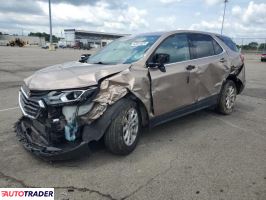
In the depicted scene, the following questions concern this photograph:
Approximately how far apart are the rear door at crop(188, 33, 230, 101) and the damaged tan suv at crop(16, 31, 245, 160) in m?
0.02

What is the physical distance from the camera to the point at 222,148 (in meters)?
4.45

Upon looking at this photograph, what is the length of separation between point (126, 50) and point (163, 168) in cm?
208

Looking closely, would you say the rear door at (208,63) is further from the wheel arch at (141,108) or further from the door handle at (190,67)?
the wheel arch at (141,108)

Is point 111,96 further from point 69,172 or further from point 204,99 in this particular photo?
point 204,99

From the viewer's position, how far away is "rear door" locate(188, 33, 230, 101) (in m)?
5.36

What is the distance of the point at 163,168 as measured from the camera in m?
3.74

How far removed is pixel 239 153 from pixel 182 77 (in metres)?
1.51

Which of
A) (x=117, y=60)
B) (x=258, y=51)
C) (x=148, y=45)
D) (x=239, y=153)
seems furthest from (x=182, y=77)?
(x=258, y=51)

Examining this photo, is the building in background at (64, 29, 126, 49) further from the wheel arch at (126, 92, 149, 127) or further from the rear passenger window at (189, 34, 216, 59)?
the wheel arch at (126, 92, 149, 127)

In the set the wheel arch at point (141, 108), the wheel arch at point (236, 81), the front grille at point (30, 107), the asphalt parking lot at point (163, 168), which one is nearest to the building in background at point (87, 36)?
the wheel arch at point (236, 81)

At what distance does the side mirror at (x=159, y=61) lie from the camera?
4.28 metres

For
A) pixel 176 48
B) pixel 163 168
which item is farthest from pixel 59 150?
pixel 176 48

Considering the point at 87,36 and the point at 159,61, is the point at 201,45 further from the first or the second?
the point at 87,36

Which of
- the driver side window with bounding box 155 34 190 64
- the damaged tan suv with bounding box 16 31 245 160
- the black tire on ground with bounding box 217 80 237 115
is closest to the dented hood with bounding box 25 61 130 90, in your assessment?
the damaged tan suv with bounding box 16 31 245 160
